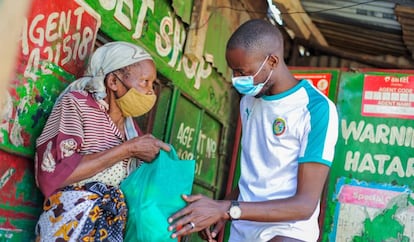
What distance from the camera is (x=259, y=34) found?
7.95 ft

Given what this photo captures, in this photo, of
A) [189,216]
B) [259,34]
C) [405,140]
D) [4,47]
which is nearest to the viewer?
[4,47]

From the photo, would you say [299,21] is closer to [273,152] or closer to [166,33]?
[166,33]

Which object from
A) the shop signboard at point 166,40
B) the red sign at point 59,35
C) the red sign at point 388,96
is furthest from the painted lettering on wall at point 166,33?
the red sign at point 388,96

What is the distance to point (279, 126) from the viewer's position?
235 centimetres

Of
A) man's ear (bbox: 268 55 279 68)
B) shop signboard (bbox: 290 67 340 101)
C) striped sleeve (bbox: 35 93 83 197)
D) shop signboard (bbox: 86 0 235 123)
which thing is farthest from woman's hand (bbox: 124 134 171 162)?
shop signboard (bbox: 290 67 340 101)

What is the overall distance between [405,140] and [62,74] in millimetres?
2651

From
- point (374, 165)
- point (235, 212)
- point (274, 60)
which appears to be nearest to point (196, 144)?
point (374, 165)

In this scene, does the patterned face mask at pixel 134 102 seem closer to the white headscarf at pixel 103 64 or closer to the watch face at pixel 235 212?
the white headscarf at pixel 103 64

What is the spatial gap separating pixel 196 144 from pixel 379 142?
1.69 m

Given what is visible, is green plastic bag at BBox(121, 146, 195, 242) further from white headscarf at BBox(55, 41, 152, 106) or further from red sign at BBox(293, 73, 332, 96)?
red sign at BBox(293, 73, 332, 96)

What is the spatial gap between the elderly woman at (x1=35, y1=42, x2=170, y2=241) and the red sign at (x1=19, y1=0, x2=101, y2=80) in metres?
0.27

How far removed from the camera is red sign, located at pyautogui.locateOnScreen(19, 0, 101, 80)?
2.91 metres

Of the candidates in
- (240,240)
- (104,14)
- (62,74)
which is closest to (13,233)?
(62,74)

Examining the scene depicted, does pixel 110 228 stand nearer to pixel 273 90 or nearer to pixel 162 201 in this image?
pixel 162 201
